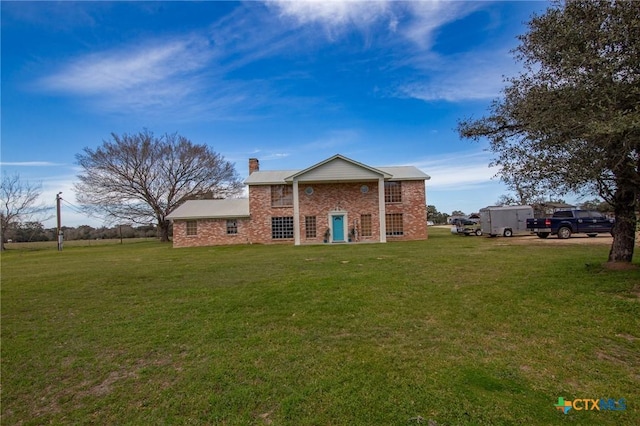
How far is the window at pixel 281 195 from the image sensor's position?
1000 inches

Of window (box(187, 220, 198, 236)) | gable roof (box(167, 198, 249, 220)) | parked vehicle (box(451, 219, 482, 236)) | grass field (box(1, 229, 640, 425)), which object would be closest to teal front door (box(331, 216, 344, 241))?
gable roof (box(167, 198, 249, 220))

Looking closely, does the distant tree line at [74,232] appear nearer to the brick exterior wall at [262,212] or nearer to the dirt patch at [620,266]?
the brick exterior wall at [262,212]

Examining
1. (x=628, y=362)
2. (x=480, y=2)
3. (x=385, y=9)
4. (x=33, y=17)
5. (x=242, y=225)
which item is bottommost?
(x=628, y=362)

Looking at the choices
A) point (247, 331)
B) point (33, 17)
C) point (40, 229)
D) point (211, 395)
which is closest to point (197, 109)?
point (33, 17)

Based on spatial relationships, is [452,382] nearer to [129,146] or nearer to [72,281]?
[72,281]

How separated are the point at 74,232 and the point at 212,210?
34.4 metres

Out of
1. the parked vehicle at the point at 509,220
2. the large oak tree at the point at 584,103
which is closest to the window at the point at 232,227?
the parked vehicle at the point at 509,220

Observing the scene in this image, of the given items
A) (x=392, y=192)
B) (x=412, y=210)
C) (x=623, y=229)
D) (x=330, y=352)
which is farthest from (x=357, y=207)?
(x=330, y=352)

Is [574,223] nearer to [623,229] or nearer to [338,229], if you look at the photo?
[623,229]

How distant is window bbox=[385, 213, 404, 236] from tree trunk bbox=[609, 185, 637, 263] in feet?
53.5

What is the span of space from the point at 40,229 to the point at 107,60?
38.4 m

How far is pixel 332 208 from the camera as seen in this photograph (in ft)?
81.4

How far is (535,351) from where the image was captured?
428 cm

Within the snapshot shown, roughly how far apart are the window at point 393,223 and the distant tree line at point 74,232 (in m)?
30.3
